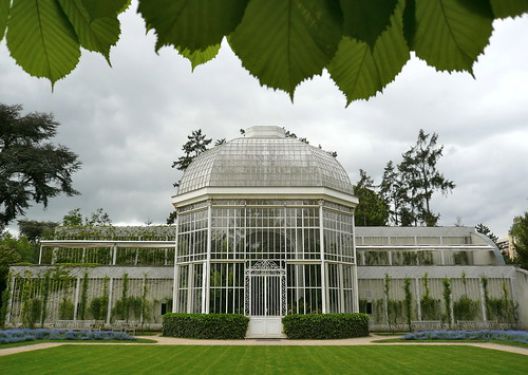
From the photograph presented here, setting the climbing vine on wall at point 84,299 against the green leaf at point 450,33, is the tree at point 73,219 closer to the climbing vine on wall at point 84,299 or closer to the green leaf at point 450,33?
the climbing vine on wall at point 84,299

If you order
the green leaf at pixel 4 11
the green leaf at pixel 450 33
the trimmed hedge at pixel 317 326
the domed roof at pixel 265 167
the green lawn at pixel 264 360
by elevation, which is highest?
the domed roof at pixel 265 167

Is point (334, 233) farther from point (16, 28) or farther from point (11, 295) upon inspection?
point (16, 28)

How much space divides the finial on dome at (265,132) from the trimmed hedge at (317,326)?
10398 mm

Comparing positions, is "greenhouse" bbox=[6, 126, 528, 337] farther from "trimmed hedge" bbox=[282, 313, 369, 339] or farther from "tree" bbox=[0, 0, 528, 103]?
"tree" bbox=[0, 0, 528, 103]

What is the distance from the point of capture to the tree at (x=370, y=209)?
135 feet

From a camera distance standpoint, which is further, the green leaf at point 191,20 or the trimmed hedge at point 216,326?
the trimmed hedge at point 216,326

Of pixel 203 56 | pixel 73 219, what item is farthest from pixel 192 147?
pixel 203 56

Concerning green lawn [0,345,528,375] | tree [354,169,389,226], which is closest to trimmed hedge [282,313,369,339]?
green lawn [0,345,528,375]

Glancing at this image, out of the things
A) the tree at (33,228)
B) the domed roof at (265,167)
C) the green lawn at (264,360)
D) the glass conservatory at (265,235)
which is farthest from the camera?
the tree at (33,228)

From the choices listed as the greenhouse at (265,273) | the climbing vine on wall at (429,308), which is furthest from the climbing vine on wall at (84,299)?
the climbing vine on wall at (429,308)

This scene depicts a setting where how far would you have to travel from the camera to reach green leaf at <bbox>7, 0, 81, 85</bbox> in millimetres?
632

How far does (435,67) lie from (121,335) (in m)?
19.1

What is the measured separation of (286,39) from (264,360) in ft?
39.6

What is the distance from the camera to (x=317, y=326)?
18.0 meters
